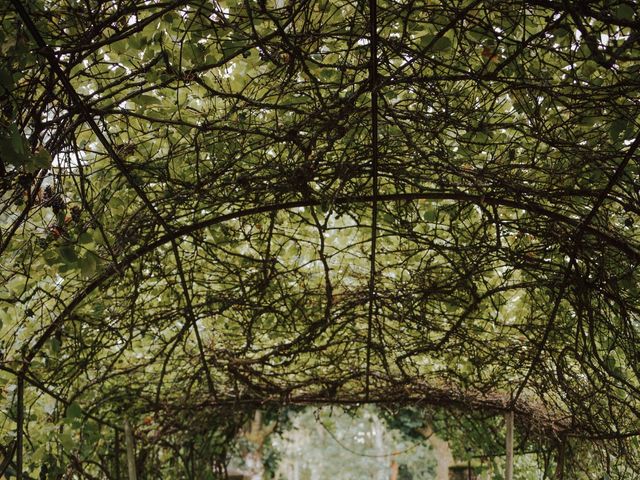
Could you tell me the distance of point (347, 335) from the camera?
3.06 meters

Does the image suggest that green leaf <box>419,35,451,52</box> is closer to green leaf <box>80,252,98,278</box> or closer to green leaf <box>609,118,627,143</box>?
green leaf <box>609,118,627,143</box>

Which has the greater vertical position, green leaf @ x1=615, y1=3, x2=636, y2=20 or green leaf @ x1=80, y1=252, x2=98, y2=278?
green leaf @ x1=615, y1=3, x2=636, y2=20

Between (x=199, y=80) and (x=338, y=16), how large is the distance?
419mm

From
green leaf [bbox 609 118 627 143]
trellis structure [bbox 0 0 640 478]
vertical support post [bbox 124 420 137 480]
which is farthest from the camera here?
vertical support post [bbox 124 420 137 480]

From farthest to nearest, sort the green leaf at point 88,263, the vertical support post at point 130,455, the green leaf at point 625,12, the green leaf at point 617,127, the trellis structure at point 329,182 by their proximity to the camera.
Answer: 1. the vertical support post at point 130,455
2. the green leaf at point 88,263
3. the green leaf at point 617,127
4. the trellis structure at point 329,182
5. the green leaf at point 625,12

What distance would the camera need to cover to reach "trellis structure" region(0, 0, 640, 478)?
5.26ft

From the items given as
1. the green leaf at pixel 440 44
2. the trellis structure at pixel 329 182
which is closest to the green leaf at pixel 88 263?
the trellis structure at pixel 329 182

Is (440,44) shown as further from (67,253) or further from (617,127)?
(67,253)

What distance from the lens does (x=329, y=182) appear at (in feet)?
7.06

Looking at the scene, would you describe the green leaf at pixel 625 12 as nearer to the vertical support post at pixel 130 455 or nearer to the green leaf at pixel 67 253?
the green leaf at pixel 67 253

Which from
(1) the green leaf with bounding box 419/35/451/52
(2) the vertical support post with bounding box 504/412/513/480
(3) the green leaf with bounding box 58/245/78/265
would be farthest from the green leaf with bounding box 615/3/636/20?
(2) the vertical support post with bounding box 504/412/513/480

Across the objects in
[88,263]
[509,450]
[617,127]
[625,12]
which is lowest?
[509,450]

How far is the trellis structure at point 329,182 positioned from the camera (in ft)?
5.26

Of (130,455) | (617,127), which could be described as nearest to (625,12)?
(617,127)
